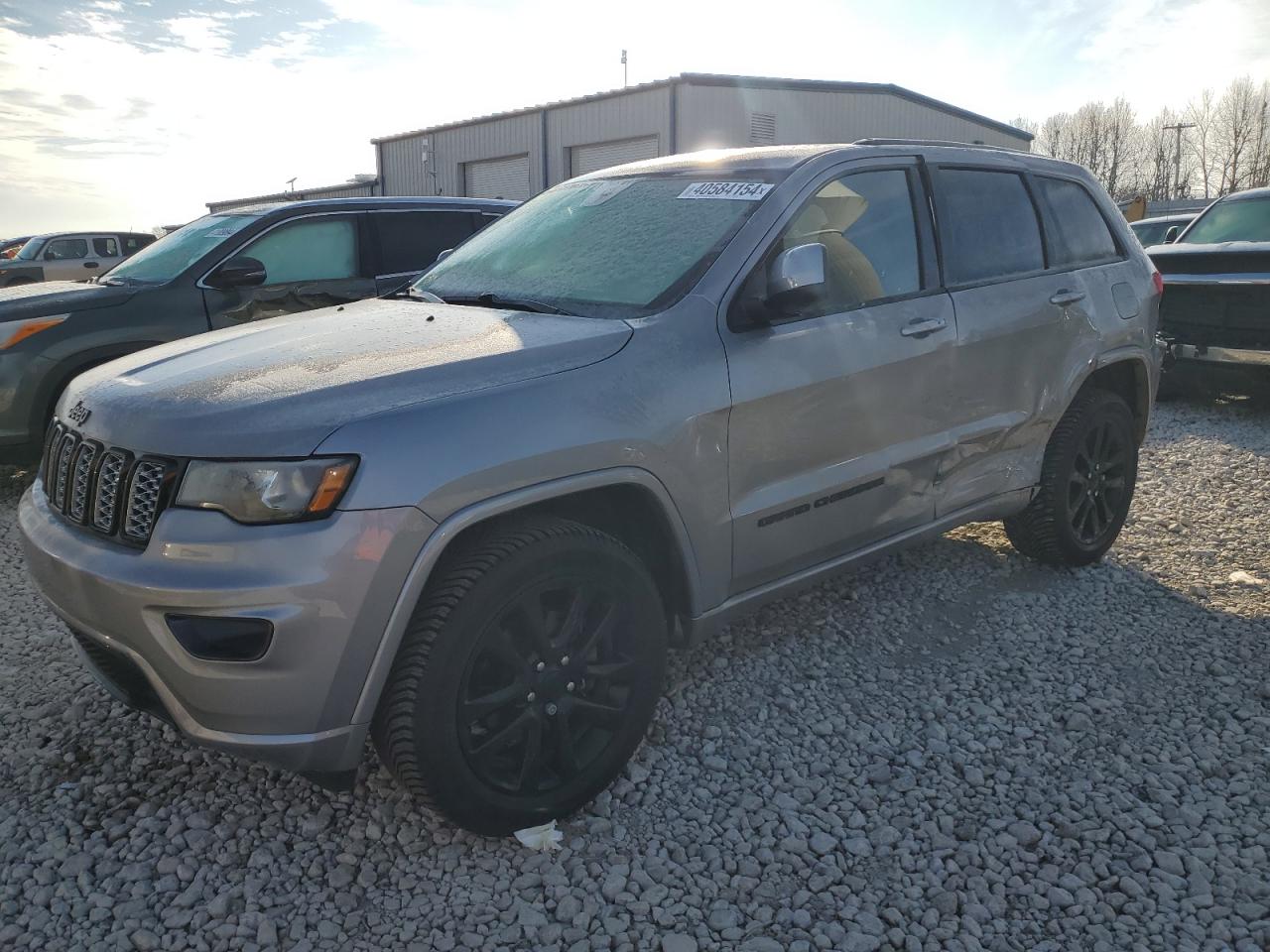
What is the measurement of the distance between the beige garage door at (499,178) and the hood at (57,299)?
19.6 meters

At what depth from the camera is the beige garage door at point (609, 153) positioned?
21.7 meters

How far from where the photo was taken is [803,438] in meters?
3.12

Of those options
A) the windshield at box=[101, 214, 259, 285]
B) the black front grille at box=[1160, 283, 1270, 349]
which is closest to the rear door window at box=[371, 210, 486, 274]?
the windshield at box=[101, 214, 259, 285]

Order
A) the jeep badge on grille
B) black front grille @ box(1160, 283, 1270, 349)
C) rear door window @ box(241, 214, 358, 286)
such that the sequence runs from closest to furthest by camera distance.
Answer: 1. the jeep badge on grille
2. rear door window @ box(241, 214, 358, 286)
3. black front grille @ box(1160, 283, 1270, 349)

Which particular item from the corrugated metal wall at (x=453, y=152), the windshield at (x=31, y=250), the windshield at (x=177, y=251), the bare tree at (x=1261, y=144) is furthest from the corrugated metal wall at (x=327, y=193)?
the bare tree at (x=1261, y=144)

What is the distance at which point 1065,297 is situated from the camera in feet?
13.6

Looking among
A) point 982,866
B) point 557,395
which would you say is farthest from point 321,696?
point 982,866

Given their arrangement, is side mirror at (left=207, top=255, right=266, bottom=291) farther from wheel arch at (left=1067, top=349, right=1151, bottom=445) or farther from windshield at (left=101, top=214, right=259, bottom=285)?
wheel arch at (left=1067, top=349, right=1151, bottom=445)

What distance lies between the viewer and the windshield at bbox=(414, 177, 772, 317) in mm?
3084

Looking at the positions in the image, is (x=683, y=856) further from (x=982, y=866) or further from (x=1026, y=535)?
(x=1026, y=535)

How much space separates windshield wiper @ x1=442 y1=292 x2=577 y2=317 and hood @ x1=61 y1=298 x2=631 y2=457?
3.0 inches

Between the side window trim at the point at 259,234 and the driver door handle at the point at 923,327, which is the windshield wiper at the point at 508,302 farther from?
the side window trim at the point at 259,234

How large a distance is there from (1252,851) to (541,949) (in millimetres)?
1862

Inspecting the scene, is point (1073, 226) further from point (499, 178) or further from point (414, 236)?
point (499, 178)
